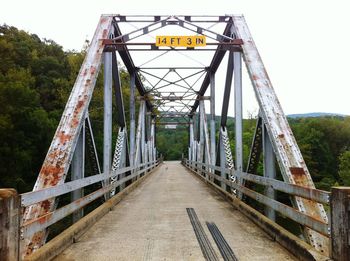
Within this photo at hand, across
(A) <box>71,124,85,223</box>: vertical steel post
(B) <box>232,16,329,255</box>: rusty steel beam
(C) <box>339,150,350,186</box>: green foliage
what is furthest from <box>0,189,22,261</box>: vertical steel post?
(C) <box>339,150,350,186</box>: green foliage

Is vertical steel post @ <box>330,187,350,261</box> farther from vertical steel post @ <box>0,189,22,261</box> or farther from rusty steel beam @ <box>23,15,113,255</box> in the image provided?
rusty steel beam @ <box>23,15,113,255</box>

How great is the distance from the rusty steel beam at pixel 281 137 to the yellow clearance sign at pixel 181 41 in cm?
113

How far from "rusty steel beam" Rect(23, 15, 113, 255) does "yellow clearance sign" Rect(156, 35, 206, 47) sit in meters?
1.40

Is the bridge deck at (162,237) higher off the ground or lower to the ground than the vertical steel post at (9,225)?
lower

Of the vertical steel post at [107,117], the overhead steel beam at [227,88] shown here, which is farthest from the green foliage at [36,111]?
the vertical steel post at [107,117]

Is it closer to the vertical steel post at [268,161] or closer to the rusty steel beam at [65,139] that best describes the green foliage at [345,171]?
the vertical steel post at [268,161]

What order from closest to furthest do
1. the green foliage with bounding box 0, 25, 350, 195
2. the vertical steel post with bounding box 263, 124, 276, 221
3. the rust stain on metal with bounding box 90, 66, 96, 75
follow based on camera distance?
the vertical steel post with bounding box 263, 124, 276, 221
the rust stain on metal with bounding box 90, 66, 96, 75
the green foliage with bounding box 0, 25, 350, 195

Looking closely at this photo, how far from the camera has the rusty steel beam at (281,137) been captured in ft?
15.4

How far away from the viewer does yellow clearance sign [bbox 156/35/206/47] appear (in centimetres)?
963

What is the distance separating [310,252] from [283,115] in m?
3.10

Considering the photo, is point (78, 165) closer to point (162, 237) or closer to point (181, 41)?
point (162, 237)

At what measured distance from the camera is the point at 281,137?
606 cm

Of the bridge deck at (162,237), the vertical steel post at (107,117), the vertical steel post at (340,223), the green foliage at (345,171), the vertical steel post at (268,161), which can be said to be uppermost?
the vertical steel post at (107,117)

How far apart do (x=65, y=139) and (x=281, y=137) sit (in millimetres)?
3394
